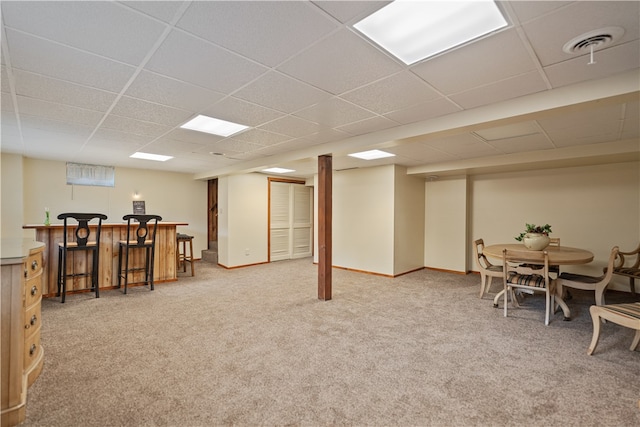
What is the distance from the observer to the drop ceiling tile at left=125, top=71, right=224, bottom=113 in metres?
2.31

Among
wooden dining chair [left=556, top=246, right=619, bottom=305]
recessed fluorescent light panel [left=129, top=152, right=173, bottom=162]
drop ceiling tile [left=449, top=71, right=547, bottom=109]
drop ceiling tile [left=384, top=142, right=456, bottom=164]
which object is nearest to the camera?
drop ceiling tile [left=449, top=71, right=547, bottom=109]

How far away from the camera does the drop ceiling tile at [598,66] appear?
187 cm

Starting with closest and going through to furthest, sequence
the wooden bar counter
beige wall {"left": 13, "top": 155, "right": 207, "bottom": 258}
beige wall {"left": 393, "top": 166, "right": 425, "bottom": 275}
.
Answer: the wooden bar counter → beige wall {"left": 13, "top": 155, "right": 207, "bottom": 258} → beige wall {"left": 393, "top": 166, "right": 425, "bottom": 275}

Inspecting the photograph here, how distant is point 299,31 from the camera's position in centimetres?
169

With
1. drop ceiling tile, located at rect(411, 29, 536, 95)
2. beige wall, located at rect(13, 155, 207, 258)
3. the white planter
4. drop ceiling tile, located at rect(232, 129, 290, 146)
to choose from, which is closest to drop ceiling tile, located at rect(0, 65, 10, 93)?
drop ceiling tile, located at rect(232, 129, 290, 146)

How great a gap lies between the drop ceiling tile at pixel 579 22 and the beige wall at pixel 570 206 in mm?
4356

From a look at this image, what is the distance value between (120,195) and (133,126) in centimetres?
396

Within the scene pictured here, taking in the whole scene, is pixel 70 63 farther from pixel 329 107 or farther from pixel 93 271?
pixel 93 271

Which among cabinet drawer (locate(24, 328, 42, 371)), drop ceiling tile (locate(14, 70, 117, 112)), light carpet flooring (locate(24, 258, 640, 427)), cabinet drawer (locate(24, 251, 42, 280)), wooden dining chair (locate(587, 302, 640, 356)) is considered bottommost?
light carpet flooring (locate(24, 258, 640, 427))

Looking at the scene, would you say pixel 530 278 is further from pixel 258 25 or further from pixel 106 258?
pixel 106 258

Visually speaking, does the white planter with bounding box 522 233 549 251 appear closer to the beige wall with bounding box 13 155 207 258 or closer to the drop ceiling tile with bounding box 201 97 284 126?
the drop ceiling tile with bounding box 201 97 284 126

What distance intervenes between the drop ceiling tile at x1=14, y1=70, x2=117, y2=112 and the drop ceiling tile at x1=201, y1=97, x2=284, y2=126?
869mm

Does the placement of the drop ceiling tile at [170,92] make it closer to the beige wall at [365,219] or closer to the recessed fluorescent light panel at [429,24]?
the recessed fluorescent light panel at [429,24]

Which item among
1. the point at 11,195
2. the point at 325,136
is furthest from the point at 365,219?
the point at 11,195
